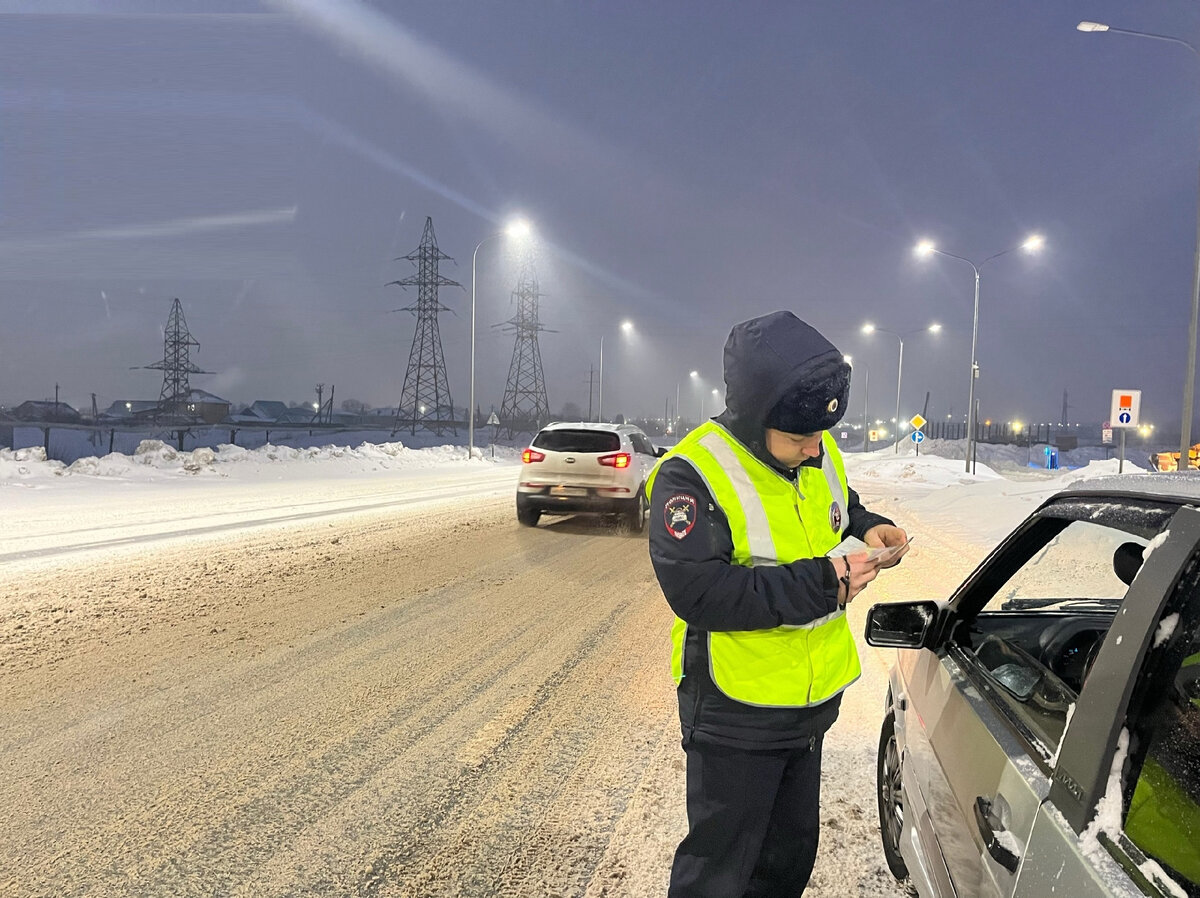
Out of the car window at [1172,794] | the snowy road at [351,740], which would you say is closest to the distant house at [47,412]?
the snowy road at [351,740]

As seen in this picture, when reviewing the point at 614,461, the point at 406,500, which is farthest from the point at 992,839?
the point at 406,500

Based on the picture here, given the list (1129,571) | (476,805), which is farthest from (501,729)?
(1129,571)

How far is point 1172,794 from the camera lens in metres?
1.26

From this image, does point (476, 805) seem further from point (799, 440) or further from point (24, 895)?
point (799, 440)

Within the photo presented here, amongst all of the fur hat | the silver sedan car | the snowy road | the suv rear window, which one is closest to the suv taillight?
the suv rear window

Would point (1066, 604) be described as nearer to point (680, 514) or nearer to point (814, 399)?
point (814, 399)

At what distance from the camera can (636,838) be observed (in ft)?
9.82

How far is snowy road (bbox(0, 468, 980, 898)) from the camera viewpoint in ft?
9.24

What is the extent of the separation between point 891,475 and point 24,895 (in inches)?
1216

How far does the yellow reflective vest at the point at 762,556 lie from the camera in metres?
1.96

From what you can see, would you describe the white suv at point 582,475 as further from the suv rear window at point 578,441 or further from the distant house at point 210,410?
the distant house at point 210,410

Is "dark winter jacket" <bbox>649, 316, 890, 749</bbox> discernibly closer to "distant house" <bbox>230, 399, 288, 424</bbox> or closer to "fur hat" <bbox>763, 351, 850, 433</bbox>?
"fur hat" <bbox>763, 351, 850, 433</bbox>

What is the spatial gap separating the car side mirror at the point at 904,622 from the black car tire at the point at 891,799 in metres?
0.53

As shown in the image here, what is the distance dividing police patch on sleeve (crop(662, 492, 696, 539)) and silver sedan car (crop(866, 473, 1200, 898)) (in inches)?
30.3
